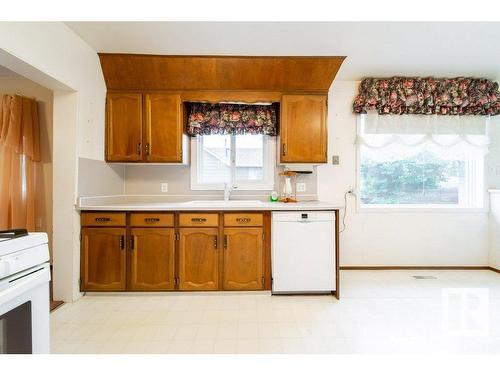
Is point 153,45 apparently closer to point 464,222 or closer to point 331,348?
point 331,348

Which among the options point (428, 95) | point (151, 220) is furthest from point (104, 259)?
point (428, 95)

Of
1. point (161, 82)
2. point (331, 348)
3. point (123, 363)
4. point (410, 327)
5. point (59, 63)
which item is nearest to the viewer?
point (123, 363)

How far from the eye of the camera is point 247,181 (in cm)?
323

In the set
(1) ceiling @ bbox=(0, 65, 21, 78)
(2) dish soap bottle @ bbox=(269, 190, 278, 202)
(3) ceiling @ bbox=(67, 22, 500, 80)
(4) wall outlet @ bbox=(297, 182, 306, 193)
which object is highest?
(3) ceiling @ bbox=(67, 22, 500, 80)

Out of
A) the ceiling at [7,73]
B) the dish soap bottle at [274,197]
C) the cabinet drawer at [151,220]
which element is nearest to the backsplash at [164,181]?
the dish soap bottle at [274,197]

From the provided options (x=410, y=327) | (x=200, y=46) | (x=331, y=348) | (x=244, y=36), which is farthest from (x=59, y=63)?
(x=410, y=327)

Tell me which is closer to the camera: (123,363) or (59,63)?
(123,363)

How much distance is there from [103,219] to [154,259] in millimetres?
613

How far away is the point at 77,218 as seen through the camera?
2.42m

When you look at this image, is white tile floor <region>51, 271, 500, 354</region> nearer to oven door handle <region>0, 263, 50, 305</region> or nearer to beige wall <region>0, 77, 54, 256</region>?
oven door handle <region>0, 263, 50, 305</region>

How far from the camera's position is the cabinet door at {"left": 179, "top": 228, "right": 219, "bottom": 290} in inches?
97.7

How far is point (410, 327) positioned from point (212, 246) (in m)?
1.72

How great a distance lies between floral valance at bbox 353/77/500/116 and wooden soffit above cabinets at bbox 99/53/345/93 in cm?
74

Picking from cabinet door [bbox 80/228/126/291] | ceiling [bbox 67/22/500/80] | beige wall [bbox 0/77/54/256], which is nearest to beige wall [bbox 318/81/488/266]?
ceiling [bbox 67/22/500/80]
